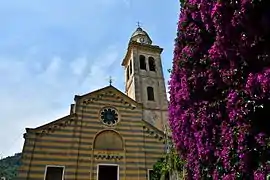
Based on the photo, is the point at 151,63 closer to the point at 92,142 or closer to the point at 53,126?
the point at 92,142

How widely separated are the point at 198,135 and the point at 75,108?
39.5 ft

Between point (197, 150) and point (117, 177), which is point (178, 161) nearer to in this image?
point (197, 150)

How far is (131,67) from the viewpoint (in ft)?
101

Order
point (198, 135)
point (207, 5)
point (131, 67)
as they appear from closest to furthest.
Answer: point (207, 5)
point (198, 135)
point (131, 67)

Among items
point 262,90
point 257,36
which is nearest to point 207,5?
point 257,36

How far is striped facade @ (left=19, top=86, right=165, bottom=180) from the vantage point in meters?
18.1

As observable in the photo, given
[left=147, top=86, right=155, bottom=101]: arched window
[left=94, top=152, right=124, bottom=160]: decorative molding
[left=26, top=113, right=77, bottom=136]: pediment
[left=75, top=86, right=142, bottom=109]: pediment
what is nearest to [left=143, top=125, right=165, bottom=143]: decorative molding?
[left=75, top=86, right=142, bottom=109]: pediment

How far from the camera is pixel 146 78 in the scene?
95.0ft

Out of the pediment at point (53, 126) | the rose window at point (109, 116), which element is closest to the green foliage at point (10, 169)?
the pediment at point (53, 126)

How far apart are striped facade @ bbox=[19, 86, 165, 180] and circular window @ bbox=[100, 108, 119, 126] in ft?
0.95

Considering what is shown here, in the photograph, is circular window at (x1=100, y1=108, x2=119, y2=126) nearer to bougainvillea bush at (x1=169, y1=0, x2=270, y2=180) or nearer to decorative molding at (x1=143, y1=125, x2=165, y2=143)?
decorative molding at (x1=143, y1=125, x2=165, y2=143)

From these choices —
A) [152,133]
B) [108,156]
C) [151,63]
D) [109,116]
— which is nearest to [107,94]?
[109,116]

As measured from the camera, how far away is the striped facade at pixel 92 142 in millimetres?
18141

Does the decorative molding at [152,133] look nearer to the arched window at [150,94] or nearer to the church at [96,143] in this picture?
the church at [96,143]
